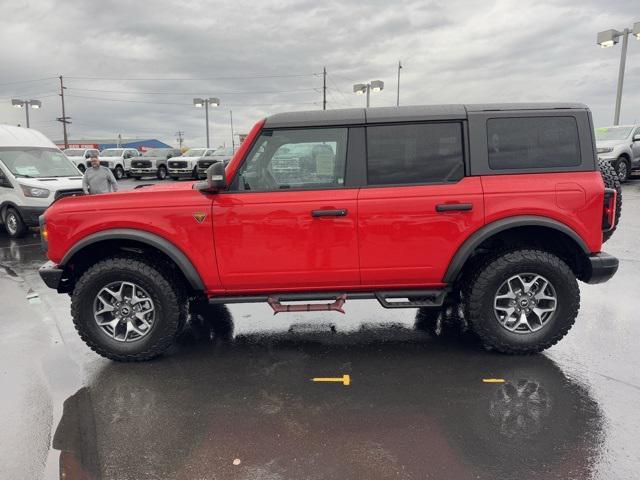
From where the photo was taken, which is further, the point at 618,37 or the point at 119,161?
the point at 119,161

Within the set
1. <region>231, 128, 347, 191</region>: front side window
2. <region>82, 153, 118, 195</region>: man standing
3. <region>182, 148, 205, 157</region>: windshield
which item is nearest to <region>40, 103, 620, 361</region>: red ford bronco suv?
<region>231, 128, 347, 191</region>: front side window

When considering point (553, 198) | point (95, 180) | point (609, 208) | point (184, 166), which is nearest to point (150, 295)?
point (553, 198)

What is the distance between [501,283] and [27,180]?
9632 mm

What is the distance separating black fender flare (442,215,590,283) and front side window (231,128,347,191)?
3.69 feet

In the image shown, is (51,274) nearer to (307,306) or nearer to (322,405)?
(307,306)

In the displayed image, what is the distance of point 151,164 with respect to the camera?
27156 mm

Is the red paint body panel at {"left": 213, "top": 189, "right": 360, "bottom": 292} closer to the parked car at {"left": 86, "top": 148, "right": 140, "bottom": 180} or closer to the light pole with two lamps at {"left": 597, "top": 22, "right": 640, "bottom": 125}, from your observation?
the light pole with two lamps at {"left": 597, "top": 22, "right": 640, "bottom": 125}

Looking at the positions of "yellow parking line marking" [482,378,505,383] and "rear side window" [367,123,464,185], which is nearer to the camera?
"yellow parking line marking" [482,378,505,383]

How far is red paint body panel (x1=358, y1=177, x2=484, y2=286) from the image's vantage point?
3.67 metres

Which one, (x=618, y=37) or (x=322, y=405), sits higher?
(x=618, y=37)

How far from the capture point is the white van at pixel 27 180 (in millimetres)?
9531

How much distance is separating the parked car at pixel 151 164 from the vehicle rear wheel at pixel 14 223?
1772cm

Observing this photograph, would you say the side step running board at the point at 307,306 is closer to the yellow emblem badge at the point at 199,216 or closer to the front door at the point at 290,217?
the front door at the point at 290,217

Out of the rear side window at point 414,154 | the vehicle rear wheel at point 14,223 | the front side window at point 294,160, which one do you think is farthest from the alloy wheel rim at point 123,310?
the vehicle rear wheel at point 14,223
